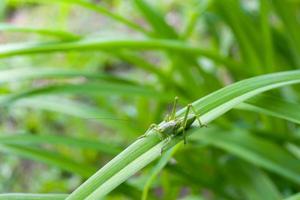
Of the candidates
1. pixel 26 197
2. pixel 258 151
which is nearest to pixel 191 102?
pixel 258 151

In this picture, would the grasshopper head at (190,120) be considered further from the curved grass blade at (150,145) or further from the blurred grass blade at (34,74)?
the blurred grass blade at (34,74)

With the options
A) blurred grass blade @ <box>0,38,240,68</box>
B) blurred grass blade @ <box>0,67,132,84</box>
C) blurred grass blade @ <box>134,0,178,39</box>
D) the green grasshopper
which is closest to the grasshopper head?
the green grasshopper

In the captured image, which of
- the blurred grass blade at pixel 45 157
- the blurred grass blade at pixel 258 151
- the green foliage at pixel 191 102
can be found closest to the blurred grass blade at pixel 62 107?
the green foliage at pixel 191 102

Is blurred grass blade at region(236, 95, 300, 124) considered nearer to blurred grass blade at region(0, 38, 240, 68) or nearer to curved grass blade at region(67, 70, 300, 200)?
curved grass blade at region(67, 70, 300, 200)

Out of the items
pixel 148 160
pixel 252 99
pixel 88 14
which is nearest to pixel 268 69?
pixel 252 99

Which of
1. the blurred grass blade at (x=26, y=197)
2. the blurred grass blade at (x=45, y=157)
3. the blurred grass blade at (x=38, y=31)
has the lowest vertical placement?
the blurred grass blade at (x=26, y=197)

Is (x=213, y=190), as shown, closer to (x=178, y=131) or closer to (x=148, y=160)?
(x=178, y=131)
